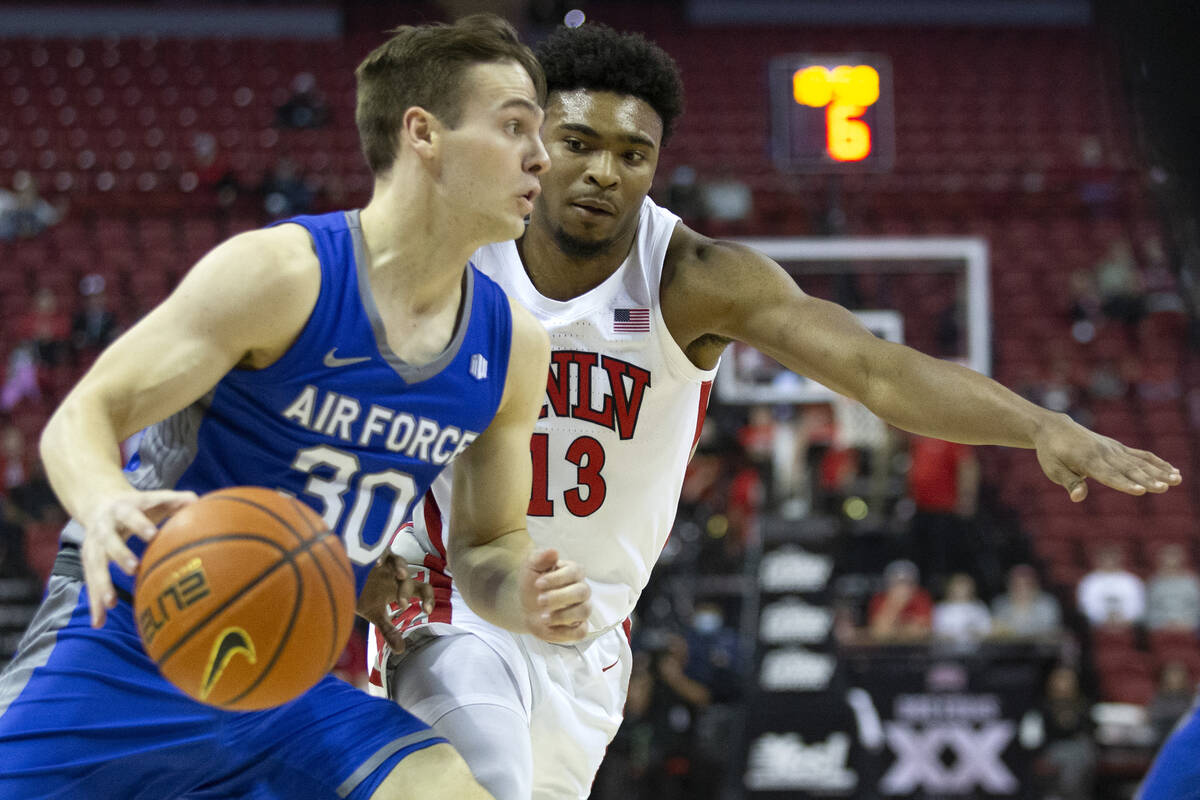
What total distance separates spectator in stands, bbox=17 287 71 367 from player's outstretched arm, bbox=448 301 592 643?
12.6m

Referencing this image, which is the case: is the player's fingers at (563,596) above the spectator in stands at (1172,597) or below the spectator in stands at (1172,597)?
above

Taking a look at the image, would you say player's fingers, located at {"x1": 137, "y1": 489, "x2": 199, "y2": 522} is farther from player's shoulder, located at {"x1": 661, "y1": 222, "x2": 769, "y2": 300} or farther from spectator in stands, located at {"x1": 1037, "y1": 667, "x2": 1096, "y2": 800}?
spectator in stands, located at {"x1": 1037, "y1": 667, "x2": 1096, "y2": 800}

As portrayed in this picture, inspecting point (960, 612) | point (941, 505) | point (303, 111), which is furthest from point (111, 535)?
point (303, 111)

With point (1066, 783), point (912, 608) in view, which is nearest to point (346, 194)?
point (912, 608)

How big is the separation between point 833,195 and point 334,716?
467 inches

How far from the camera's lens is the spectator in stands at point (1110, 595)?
40.1 feet

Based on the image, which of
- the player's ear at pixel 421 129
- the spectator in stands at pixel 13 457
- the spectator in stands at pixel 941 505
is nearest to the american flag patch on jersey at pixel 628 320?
the player's ear at pixel 421 129

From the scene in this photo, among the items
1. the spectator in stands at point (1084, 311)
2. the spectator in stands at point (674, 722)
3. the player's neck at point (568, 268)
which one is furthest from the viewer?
the spectator in stands at point (1084, 311)

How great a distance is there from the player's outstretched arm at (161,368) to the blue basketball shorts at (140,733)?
0.46 m

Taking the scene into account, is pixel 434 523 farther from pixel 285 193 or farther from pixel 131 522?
pixel 285 193

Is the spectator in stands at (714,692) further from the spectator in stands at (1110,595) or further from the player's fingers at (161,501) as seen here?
the player's fingers at (161,501)

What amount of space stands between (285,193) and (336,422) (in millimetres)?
14152

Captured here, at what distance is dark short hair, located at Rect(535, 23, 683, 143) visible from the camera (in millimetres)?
4090

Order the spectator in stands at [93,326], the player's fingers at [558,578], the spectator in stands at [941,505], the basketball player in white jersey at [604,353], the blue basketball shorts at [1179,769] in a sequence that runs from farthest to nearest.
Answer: the spectator in stands at [93,326] < the spectator in stands at [941,505] < the basketball player in white jersey at [604,353] < the blue basketball shorts at [1179,769] < the player's fingers at [558,578]
